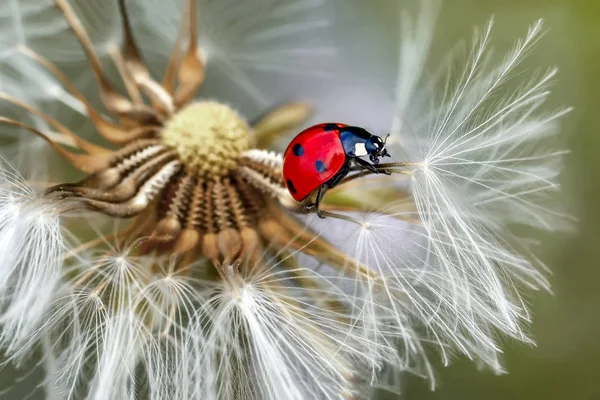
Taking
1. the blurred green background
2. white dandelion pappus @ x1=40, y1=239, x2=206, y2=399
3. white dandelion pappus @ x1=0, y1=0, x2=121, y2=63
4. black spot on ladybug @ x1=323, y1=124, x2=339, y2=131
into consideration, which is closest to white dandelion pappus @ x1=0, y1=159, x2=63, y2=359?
white dandelion pappus @ x1=40, y1=239, x2=206, y2=399

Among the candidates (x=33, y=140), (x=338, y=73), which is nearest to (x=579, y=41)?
(x=338, y=73)

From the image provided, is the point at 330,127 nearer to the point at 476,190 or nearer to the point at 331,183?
the point at 331,183

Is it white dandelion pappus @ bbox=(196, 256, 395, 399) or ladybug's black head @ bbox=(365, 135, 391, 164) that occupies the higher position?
ladybug's black head @ bbox=(365, 135, 391, 164)

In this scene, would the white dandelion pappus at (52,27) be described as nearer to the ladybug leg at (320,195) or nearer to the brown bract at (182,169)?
the brown bract at (182,169)

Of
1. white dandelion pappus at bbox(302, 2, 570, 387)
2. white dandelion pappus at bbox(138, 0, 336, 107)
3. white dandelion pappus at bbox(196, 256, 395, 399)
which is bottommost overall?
white dandelion pappus at bbox(196, 256, 395, 399)

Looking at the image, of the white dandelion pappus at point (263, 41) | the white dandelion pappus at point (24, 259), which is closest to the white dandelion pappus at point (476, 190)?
the white dandelion pappus at point (24, 259)

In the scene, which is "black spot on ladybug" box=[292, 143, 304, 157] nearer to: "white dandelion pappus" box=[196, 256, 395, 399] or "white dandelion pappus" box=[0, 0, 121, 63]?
"white dandelion pappus" box=[196, 256, 395, 399]
